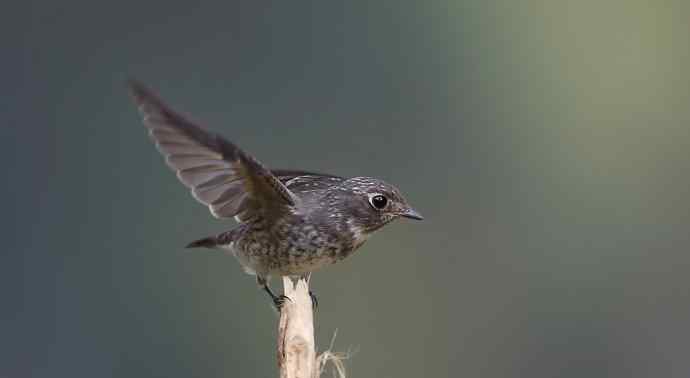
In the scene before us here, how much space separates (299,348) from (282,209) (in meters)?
0.53

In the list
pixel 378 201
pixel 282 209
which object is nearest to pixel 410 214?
pixel 378 201

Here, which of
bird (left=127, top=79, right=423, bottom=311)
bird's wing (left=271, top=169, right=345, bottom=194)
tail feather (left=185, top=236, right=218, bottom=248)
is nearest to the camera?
bird (left=127, top=79, right=423, bottom=311)

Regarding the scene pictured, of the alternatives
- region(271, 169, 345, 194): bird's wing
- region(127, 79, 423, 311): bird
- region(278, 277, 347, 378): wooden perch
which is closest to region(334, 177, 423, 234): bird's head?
region(127, 79, 423, 311): bird

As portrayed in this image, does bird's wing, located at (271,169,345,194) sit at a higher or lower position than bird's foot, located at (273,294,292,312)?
higher

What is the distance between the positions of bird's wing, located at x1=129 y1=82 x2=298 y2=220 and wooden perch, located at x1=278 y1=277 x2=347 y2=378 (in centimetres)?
36

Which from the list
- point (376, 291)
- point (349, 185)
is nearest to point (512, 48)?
point (376, 291)

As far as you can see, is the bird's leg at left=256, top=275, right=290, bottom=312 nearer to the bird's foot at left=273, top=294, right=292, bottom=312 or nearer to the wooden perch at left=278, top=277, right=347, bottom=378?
the bird's foot at left=273, top=294, right=292, bottom=312

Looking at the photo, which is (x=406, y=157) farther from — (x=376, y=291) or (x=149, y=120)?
(x=149, y=120)

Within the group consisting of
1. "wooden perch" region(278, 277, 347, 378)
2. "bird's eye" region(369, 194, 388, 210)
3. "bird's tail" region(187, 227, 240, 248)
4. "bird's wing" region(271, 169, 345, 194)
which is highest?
"bird's wing" region(271, 169, 345, 194)

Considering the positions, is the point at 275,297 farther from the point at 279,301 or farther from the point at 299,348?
the point at 299,348

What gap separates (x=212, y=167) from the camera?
2.90m

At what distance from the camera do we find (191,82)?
547 centimetres

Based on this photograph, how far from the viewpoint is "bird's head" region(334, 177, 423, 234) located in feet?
10.3

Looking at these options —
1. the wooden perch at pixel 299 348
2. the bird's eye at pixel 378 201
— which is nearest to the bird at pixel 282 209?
the bird's eye at pixel 378 201
